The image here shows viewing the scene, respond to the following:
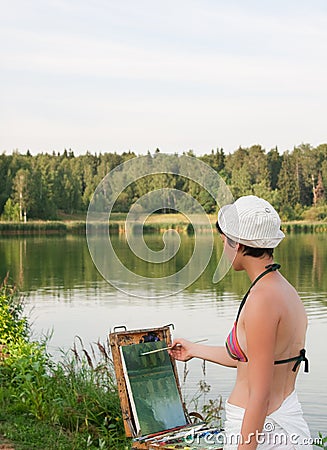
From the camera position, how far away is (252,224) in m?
2.22

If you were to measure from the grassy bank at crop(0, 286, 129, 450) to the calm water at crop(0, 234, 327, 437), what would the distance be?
2.77 feet

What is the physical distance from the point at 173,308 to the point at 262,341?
1380 cm

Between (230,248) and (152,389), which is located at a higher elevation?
(230,248)

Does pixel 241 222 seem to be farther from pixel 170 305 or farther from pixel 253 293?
pixel 170 305

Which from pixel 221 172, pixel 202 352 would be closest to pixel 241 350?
pixel 202 352

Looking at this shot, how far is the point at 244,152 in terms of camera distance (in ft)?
225

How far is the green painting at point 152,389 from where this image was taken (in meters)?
3.71

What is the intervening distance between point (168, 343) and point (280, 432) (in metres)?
1.70

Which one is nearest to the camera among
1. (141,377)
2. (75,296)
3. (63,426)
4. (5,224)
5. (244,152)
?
(141,377)

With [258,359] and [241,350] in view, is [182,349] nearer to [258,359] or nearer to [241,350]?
[241,350]

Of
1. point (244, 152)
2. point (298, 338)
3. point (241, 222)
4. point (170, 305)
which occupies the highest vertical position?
point (244, 152)

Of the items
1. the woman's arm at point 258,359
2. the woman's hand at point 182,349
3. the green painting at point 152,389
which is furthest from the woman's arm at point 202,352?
the green painting at point 152,389

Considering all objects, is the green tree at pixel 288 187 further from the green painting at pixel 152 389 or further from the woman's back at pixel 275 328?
the woman's back at pixel 275 328

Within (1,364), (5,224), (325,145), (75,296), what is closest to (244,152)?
(325,145)
